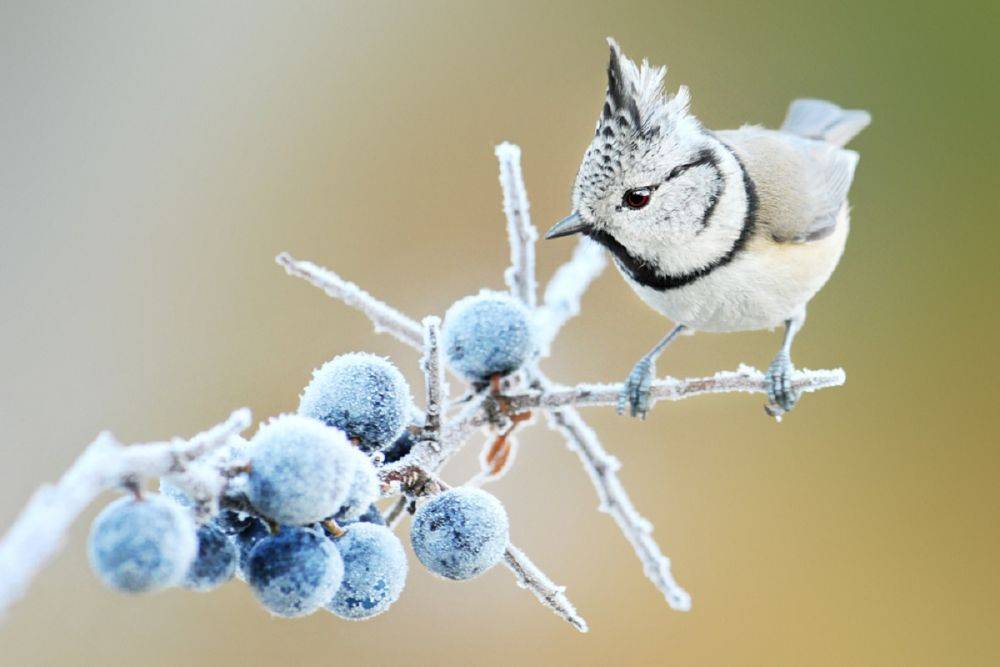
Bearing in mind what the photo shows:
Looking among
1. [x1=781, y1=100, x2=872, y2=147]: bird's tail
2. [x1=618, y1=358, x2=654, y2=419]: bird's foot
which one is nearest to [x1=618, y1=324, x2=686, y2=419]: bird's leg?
[x1=618, y1=358, x2=654, y2=419]: bird's foot

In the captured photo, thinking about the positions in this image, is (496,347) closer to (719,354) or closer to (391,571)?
(391,571)

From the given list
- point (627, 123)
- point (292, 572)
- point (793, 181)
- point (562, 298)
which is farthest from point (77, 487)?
point (793, 181)

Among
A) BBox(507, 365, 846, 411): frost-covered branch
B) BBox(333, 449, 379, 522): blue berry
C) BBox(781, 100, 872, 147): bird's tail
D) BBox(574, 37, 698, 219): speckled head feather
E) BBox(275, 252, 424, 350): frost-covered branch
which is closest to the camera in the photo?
BBox(333, 449, 379, 522): blue berry

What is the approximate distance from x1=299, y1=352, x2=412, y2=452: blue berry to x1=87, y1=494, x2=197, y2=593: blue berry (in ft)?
0.63

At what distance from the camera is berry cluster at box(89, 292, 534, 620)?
477mm

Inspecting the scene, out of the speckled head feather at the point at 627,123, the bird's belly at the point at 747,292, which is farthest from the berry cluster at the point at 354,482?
the bird's belly at the point at 747,292

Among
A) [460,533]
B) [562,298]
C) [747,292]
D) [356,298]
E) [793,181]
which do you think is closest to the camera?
[460,533]

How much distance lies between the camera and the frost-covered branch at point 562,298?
37.0 inches

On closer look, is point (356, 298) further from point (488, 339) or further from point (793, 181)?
point (793, 181)

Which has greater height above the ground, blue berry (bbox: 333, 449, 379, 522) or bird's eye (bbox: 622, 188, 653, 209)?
bird's eye (bbox: 622, 188, 653, 209)

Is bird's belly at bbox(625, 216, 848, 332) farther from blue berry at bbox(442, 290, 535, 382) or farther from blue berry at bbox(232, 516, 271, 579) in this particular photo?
blue berry at bbox(232, 516, 271, 579)

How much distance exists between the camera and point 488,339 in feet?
2.66

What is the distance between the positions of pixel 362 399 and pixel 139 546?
22cm

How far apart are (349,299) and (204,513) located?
355mm
